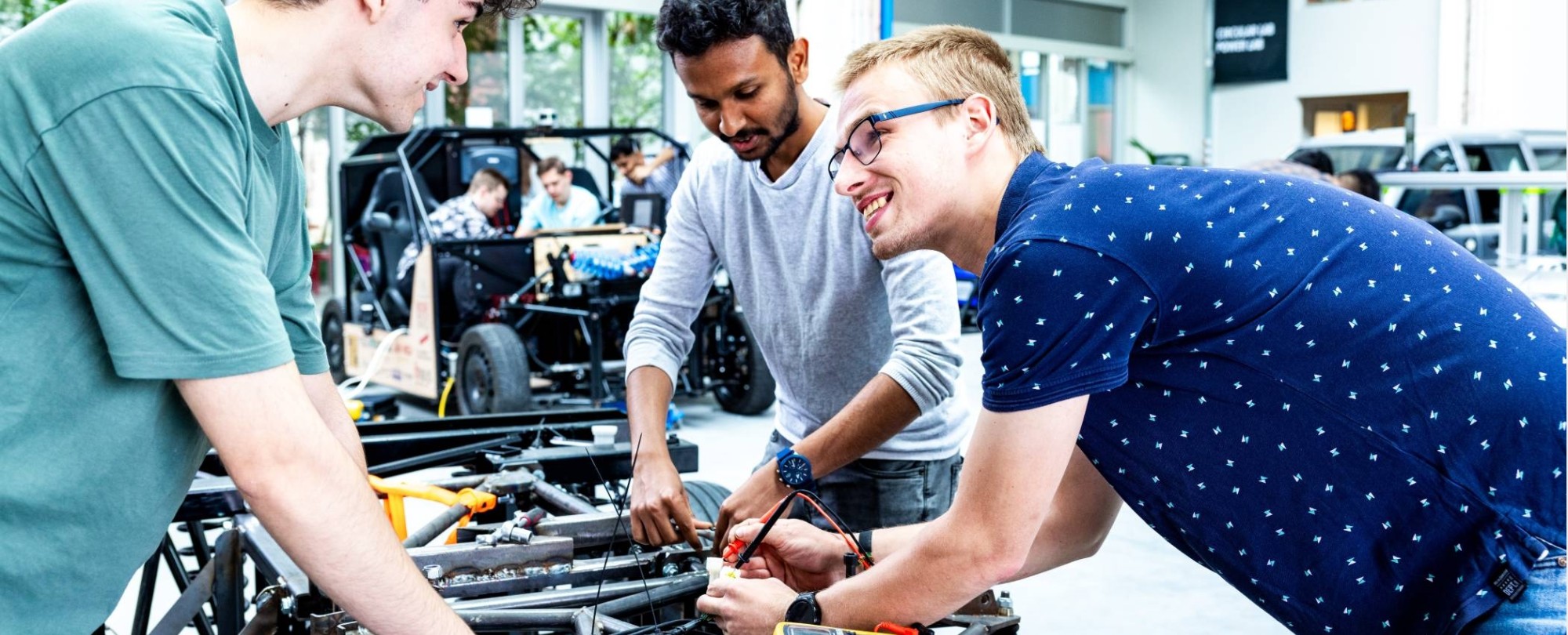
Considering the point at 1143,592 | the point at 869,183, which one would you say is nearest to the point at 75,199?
the point at 869,183

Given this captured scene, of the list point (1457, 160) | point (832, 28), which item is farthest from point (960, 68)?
point (1457, 160)

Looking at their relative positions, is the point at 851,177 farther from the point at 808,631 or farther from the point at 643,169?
the point at 643,169

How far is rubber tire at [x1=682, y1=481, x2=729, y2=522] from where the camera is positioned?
247 centimetres

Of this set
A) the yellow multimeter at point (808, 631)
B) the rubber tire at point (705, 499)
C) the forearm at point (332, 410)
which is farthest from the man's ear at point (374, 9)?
the rubber tire at point (705, 499)

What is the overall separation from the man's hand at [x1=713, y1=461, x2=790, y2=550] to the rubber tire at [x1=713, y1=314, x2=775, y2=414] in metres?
4.67

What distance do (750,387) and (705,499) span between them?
14.5ft

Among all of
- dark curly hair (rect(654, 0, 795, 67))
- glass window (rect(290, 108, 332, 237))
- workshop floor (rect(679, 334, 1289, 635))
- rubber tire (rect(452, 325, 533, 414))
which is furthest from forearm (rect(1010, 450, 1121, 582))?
glass window (rect(290, 108, 332, 237))

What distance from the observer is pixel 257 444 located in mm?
1162

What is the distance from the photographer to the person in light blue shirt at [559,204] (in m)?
8.14

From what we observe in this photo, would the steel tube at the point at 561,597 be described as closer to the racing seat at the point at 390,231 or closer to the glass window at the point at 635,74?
the racing seat at the point at 390,231

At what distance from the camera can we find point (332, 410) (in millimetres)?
1664

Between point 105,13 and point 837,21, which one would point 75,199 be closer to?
point 105,13

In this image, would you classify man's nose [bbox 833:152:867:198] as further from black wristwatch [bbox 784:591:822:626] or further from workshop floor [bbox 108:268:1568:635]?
workshop floor [bbox 108:268:1568:635]

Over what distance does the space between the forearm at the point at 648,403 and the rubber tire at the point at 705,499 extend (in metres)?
0.23
